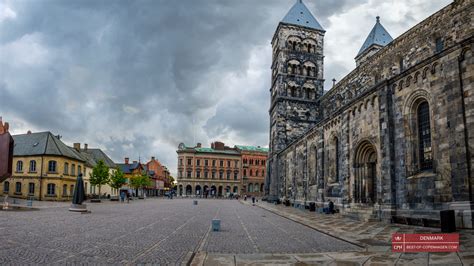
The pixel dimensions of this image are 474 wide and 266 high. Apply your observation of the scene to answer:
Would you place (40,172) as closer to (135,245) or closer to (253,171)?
(135,245)

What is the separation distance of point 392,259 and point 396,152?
11.2m

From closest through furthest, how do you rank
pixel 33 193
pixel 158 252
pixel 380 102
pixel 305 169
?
1. pixel 158 252
2. pixel 380 102
3. pixel 305 169
4. pixel 33 193

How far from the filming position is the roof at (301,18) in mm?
60594

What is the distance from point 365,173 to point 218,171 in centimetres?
8312

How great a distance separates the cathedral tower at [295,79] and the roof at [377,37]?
378 inches

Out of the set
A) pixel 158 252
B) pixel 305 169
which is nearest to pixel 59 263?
pixel 158 252

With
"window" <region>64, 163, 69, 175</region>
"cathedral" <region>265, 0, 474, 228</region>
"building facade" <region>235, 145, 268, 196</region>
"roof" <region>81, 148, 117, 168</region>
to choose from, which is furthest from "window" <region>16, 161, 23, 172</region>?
"building facade" <region>235, 145, 268, 196</region>

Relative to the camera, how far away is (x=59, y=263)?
26.5 feet

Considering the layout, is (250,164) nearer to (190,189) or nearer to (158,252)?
(190,189)

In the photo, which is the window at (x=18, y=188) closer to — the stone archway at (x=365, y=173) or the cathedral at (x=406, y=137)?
the cathedral at (x=406, y=137)

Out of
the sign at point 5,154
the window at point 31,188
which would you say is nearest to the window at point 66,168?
the window at point 31,188

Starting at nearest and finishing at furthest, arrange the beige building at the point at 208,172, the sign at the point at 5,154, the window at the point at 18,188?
the sign at the point at 5,154, the window at the point at 18,188, the beige building at the point at 208,172

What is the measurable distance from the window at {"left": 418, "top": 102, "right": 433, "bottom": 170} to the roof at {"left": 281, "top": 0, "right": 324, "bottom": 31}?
45802 millimetres

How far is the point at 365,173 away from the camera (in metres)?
22.6
